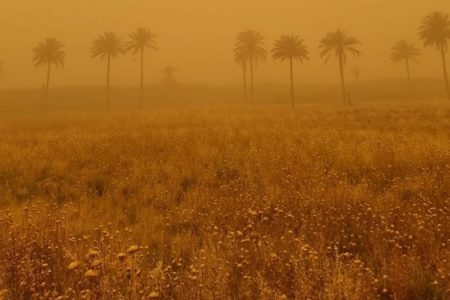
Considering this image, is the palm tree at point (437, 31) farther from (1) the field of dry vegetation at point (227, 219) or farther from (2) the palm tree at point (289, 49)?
(1) the field of dry vegetation at point (227, 219)

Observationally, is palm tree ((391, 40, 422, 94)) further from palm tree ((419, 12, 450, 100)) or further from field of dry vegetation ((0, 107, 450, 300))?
field of dry vegetation ((0, 107, 450, 300))

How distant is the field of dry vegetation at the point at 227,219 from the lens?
3578mm

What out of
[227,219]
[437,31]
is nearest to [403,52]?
[437,31]

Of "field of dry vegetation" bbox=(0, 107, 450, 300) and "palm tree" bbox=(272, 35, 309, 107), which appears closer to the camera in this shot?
"field of dry vegetation" bbox=(0, 107, 450, 300)

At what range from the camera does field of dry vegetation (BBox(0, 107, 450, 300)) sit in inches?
141

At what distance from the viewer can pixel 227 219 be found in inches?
219

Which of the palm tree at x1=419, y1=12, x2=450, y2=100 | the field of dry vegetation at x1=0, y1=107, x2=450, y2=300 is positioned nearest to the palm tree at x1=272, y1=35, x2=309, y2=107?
the palm tree at x1=419, y1=12, x2=450, y2=100

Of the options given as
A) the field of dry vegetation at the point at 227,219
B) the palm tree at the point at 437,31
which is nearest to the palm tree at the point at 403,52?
the palm tree at the point at 437,31

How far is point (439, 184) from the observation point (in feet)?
21.1

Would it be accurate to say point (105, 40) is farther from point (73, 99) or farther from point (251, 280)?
point (251, 280)

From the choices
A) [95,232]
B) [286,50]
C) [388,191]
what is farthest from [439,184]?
[286,50]

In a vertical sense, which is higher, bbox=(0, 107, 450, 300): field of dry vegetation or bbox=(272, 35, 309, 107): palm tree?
bbox=(272, 35, 309, 107): palm tree

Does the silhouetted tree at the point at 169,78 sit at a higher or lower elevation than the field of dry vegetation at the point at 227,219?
higher

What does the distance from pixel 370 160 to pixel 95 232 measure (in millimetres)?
6012
